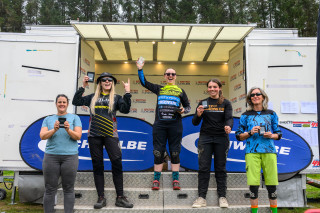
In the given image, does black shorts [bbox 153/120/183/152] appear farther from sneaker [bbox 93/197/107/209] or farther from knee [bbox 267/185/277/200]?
knee [bbox 267/185/277/200]

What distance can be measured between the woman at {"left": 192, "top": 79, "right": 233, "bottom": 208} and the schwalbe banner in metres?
0.80

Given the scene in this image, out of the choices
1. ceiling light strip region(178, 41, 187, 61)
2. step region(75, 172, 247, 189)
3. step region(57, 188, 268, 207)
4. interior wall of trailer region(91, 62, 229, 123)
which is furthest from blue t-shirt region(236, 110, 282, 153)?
interior wall of trailer region(91, 62, 229, 123)

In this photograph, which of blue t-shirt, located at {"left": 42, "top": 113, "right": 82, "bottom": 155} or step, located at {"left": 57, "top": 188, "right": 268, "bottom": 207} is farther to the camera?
step, located at {"left": 57, "top": 188, "right": 268, "bottom": 207}

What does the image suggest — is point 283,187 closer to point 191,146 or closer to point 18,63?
point 191,146

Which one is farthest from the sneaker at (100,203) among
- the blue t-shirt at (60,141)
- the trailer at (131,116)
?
the trailer at (131,116)

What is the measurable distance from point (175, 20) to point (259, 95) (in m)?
20.5

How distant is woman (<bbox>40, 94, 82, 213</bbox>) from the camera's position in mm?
3203

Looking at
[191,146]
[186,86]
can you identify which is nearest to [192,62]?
[186,86]

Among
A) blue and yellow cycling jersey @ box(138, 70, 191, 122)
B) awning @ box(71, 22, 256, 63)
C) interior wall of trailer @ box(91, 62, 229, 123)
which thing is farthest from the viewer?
interior wall of trailer @ box(91, 62, 229, 123)

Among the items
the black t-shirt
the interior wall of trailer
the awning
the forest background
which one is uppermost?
the forest background

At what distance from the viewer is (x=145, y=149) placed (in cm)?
466

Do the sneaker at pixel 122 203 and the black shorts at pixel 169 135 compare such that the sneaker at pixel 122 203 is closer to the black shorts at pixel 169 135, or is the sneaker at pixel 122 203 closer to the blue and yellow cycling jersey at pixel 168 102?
the black shorts at pixel 169 135

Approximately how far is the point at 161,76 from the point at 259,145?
5.03 m

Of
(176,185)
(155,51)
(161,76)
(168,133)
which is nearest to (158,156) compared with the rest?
(168,133)
